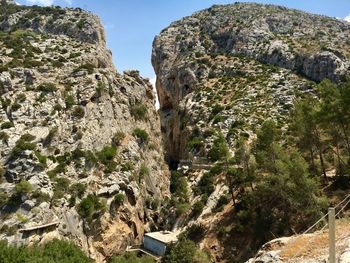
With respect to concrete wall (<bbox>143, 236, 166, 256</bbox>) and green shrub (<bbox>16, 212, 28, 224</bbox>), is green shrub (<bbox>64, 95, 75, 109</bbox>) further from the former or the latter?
concrete wall (<bbox>143, 236, 166, 256</bbox>)

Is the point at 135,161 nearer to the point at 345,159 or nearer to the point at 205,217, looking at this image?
the point at 205,217

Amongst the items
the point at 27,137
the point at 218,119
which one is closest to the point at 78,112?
the point at 27,137

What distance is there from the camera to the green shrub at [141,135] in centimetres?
7600

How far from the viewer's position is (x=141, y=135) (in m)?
76.5

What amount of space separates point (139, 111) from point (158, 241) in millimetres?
35693

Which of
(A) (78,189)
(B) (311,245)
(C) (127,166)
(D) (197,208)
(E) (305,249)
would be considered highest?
(C) (127,166)

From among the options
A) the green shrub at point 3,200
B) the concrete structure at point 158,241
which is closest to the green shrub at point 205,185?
the concrete structure at point 158,241

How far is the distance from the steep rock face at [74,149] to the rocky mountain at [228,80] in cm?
1042

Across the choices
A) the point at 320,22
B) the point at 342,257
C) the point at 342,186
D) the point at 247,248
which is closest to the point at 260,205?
the point at 247,248

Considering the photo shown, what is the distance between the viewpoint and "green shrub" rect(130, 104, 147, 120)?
266 feet

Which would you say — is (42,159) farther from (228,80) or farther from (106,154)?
(228,80)

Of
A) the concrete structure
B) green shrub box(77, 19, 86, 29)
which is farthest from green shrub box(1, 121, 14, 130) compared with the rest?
green shrub box(77, 19, 86, 29)

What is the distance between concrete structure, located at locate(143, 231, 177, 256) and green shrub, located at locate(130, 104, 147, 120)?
30.8 meters

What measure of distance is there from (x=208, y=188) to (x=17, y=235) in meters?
30.1
